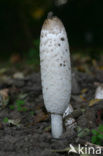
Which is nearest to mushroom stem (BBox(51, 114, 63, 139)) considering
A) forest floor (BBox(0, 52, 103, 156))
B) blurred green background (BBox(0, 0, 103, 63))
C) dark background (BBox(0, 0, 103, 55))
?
forest floor (BBox(0, 52, 103, 156))

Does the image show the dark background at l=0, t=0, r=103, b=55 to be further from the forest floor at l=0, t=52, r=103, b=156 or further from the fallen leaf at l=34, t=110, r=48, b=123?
the fallen leaf at l=34, t=110, r=48, b=123

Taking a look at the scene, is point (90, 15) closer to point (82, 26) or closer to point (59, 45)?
point (82, 26)

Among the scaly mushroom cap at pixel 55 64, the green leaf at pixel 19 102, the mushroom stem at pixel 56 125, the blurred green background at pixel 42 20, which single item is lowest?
the mushroom stem at pixel 56 125

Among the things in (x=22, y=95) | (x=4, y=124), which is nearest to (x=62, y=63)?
(x=4, y=124)

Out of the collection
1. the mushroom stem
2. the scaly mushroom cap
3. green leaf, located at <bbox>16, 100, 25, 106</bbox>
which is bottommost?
the mushroom stem

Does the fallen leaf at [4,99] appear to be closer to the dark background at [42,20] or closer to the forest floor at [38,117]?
the forest floor at [38,117]

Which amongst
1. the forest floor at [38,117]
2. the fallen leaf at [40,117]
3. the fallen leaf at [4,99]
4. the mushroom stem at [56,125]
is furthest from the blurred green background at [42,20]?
the mushroom stem at [56,125]

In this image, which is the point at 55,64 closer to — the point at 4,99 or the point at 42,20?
the point at 4,99

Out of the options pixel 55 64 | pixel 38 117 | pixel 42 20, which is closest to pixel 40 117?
pixel 38 117
